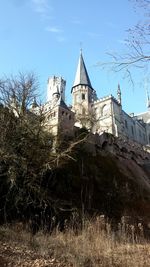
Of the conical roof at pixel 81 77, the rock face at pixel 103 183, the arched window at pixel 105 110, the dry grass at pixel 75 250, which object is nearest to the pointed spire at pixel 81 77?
the conical roof at pixel 81 77

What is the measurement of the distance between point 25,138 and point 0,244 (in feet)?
21.5

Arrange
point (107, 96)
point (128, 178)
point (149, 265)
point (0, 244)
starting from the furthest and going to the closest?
point (107, 96)
point (128, 178)
point (0, 244)
point (149, 265)

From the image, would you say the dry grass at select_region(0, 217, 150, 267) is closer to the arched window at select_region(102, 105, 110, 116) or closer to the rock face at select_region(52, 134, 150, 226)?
the rock face at select_region(52, 134, 150, 226)

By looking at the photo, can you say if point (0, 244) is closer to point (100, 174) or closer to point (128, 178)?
point (100, 174)

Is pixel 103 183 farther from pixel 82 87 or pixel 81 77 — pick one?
pixel 81 77

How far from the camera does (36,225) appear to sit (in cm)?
1153

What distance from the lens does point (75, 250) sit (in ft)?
23.1

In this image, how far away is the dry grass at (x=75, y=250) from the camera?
639 centimetres

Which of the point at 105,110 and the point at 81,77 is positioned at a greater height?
the point at 81,77

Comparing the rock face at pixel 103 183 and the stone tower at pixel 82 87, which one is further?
the stone tower at pixel 82 87

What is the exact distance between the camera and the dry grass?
21.0 feet

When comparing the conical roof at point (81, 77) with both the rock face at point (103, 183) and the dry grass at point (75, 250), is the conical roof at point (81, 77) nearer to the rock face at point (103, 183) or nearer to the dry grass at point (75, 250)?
the rock face at point (103, 183)

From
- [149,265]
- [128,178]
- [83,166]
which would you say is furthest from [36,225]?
[128,178]

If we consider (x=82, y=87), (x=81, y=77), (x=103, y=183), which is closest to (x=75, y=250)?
(x=103, y=183)
